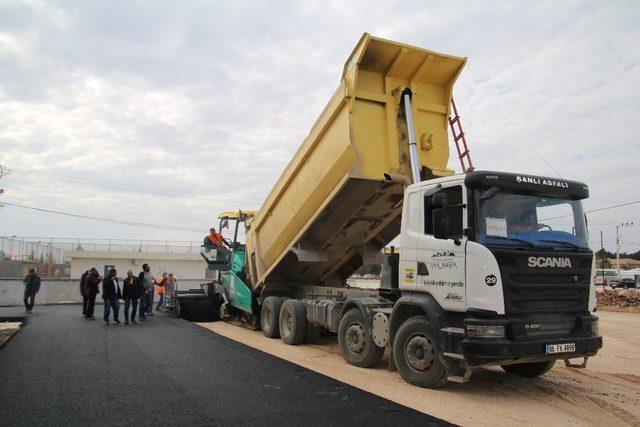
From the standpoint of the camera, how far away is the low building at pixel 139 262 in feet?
133

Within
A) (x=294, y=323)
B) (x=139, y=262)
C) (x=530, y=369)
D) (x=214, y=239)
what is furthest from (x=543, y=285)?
(x=139, y=262)

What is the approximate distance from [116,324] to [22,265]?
68.4 feet

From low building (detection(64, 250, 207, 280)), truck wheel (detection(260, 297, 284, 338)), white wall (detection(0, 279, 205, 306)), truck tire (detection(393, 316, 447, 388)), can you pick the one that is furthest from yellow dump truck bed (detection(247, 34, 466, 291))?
low building (detection(64, 250, 207, 280))

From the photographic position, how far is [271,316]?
436 inches

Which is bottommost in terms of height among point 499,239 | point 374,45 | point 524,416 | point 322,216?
point 524,416

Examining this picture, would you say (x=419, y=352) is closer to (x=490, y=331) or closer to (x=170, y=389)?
(x=490, y=331)

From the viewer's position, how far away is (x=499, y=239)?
578 cm

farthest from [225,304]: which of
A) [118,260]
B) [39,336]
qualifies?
[118,260]

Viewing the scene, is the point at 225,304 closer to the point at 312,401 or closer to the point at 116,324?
the point at 116,324

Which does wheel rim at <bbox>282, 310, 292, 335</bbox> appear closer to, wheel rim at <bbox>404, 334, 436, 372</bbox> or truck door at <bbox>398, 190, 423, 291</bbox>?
truck door at <bbox>398, 190, 423, 291</bbox>

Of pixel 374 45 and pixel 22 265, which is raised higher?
pixel 374 45

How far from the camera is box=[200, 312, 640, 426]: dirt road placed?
5.31 meters

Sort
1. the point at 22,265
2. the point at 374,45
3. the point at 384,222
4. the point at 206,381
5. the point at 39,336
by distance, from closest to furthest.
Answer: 1. the point at 206,381
2. the point at 374,45
3. the point at 384,222
4. the point at 39,336
5. the point at 22,265

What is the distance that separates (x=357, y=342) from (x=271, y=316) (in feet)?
11.7
